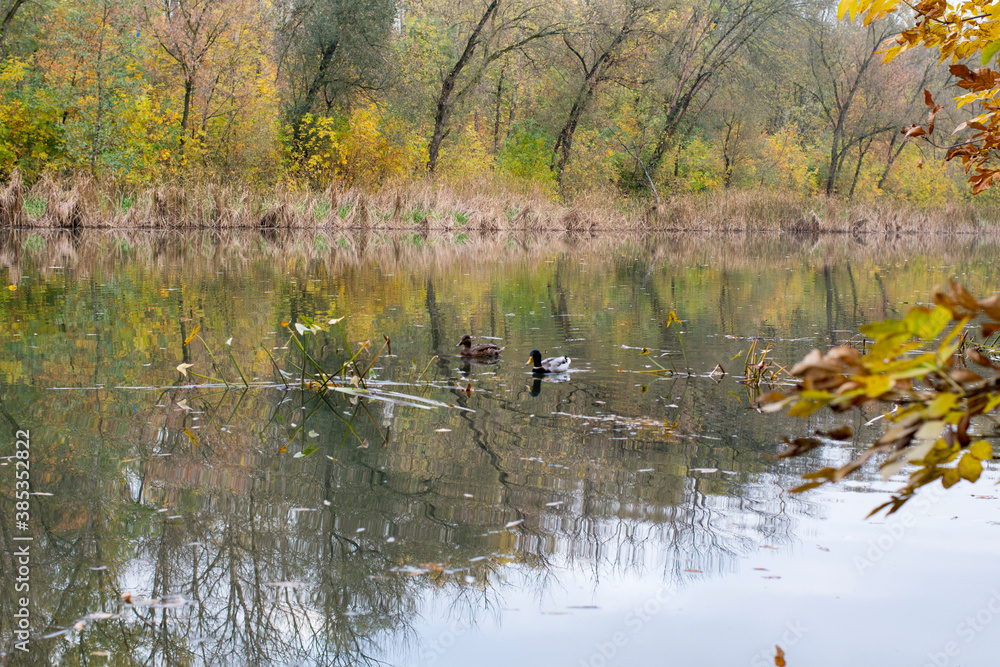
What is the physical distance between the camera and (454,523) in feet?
10.8

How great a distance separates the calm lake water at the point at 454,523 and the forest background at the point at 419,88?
2238cm

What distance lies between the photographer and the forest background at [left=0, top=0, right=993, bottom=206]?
28047 mm

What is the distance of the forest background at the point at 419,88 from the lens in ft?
92.0

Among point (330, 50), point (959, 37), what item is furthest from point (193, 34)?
point (959, 37)

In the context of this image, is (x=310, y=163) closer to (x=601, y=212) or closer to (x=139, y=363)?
(x=601, y=212)

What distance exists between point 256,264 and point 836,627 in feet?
42.6

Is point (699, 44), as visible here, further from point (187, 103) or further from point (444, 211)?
point (187, 103)

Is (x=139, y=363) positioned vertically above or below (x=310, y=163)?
below

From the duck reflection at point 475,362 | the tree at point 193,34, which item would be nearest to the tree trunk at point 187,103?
the tree at point 193,34

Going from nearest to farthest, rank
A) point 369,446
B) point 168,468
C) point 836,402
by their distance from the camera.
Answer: point 836,402, point 168,468, point 369,446

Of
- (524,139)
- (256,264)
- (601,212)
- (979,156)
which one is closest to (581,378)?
(979,156)

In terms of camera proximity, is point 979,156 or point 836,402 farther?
point 979,156

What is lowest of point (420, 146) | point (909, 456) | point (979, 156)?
point (909, 456)

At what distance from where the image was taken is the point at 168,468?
12.6ft
